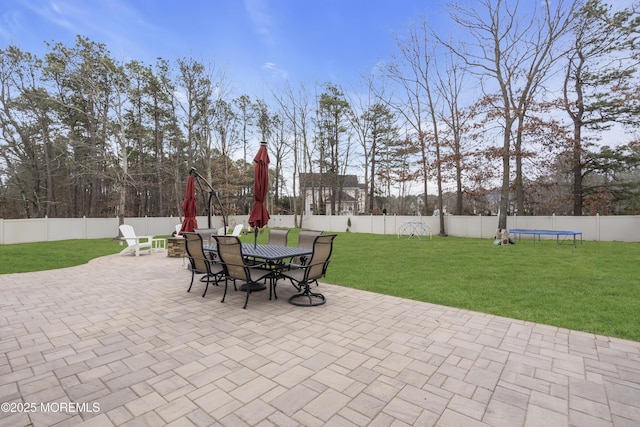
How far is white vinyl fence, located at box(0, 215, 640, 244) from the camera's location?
1339cm

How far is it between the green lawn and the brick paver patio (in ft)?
1.82

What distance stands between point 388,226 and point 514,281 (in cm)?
1391

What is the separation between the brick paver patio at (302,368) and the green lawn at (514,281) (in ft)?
1.82

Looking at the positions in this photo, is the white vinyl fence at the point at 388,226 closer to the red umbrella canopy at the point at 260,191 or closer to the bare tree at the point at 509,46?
the bare tree at the point at 509,46

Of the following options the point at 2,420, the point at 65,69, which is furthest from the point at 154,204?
the point at 2,420

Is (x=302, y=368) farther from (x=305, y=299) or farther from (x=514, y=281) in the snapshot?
(x=514, y=281)

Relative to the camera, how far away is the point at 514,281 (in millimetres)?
5727

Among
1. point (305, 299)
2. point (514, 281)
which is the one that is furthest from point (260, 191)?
point (514, 281)

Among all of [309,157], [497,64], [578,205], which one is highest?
[497,64]

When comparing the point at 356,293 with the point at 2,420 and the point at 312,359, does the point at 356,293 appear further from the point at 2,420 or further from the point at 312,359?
the point at 2,420

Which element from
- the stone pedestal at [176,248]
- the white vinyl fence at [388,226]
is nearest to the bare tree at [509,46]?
the white vinyl fence at [388,226]

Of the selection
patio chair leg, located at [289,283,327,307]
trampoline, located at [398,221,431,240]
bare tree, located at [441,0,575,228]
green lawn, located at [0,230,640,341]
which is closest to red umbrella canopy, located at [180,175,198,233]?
green lawn, located at [0,230,640,341]

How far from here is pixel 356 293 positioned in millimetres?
4996

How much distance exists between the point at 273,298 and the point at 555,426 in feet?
11.7
